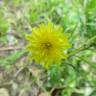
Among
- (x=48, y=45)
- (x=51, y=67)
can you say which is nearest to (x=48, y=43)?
(x=48, y=45)

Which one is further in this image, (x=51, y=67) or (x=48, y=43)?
(x=51, y=67)

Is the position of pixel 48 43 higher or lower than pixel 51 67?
higher

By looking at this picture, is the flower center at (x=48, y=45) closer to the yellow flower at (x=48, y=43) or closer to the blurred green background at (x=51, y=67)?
the yellow flower at (x=48, y=43)

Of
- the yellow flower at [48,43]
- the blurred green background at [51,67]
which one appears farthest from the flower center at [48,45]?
the blurred green background at [51,67]

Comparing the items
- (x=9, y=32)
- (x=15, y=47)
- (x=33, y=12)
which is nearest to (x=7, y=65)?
(x=15, y=47)

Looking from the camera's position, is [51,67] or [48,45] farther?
[51,67]

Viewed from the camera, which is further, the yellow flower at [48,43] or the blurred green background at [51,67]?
the blurred green background at [51,67]

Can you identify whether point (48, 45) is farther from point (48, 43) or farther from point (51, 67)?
point (51, 67)

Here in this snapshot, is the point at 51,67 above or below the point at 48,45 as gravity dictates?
below

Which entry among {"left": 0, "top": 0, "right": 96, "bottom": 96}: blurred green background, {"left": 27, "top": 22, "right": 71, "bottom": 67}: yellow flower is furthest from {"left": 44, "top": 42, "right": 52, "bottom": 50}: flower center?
{"left": 0, "top": 0, "right": 96, "bottom": 96}: blurred green background
